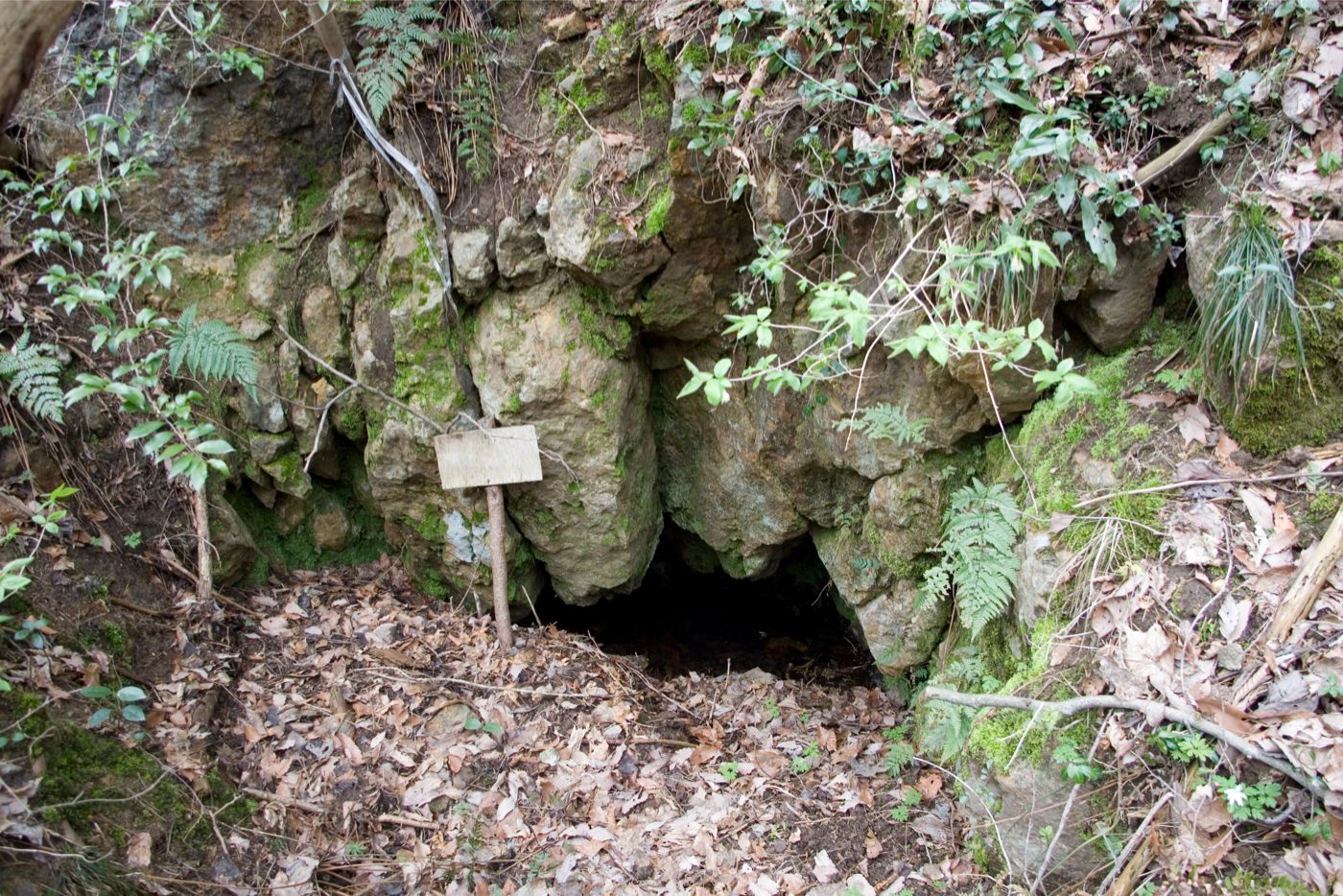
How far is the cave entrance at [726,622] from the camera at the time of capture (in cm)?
638

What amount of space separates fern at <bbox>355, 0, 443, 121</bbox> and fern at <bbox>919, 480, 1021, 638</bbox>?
13.1ft

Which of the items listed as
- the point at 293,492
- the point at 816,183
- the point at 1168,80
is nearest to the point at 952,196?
the point at 816,183

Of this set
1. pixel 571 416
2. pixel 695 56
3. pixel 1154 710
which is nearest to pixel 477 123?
pixel 695 56

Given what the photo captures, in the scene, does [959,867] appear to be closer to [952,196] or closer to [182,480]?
[952,196]

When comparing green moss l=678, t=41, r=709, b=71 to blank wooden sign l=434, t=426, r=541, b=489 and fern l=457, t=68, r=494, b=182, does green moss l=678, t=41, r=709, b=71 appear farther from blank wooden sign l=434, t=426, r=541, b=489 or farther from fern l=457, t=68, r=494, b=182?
blank wooden sign l=434, t=426, r=541, b=489

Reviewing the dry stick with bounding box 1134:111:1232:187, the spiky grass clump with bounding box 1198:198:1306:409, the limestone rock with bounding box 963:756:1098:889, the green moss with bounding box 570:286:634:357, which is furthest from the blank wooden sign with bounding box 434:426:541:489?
the spiky grass clump with bounding box 1198:198:1306:409

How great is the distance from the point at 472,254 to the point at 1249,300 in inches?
157

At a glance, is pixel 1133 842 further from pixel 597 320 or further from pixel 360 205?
pixel 360 205

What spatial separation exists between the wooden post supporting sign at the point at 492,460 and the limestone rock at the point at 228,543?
1258 millimetres

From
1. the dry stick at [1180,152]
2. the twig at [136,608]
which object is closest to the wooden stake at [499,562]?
the twig at [136,608]

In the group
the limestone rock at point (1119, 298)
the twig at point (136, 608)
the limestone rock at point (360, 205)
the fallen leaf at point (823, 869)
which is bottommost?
the fallen leaf at point (823, 869)

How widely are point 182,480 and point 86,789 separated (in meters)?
1.96

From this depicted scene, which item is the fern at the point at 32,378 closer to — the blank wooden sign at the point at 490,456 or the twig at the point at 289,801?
the blank wooden sign at the point at 490,456

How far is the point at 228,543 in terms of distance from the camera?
15.6 feet
